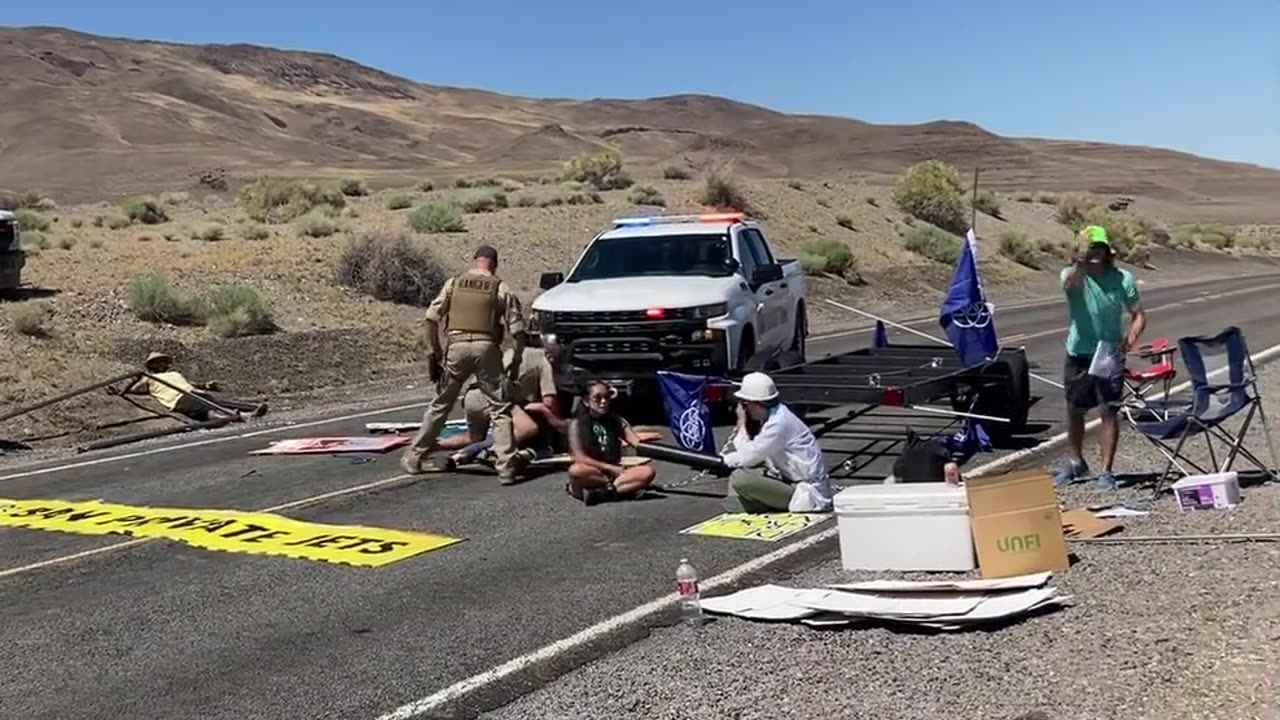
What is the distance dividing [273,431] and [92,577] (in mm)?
6749

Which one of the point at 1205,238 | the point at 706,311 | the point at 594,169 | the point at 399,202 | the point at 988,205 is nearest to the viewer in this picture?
the point at 706,311

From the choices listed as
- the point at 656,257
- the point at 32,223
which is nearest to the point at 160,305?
the point at 656,257

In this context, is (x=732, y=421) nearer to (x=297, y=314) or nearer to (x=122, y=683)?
(x=122, y=683)

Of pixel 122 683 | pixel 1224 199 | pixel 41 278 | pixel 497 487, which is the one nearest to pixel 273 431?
pixel 497 487

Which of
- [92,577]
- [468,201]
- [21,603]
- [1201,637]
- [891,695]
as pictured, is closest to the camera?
[891,695]

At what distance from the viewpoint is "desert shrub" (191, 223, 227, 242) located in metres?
35.2

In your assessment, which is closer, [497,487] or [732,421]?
[497,487]

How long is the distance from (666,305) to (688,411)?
7.74ft

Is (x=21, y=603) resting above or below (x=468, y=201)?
below

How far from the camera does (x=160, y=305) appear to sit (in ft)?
73.3

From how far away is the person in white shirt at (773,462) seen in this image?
9508mm

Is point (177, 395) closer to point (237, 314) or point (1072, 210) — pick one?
point (237, 314)

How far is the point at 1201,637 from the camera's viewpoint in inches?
244

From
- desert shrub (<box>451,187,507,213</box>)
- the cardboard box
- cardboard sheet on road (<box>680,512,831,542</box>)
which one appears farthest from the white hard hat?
desert shrub (<box>451,187,507,213</box>)
